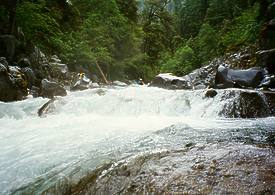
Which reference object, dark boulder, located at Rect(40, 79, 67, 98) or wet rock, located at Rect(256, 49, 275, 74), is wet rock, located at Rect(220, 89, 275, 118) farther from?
dark boulder, located at Rect(40, 79, 67, 98)

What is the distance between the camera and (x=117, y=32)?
2581 cm

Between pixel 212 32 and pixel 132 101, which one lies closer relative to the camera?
pixel 132 101

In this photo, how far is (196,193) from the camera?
2531 mm

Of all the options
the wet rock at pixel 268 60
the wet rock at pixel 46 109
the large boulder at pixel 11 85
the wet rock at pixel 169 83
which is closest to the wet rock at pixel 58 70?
the wet rock at pixel 169 83

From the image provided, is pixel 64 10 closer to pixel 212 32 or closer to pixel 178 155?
pixel 212 32

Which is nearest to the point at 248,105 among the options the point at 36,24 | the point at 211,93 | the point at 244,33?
the point at 211,93

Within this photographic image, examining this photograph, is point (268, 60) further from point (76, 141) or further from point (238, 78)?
point (76, 141)

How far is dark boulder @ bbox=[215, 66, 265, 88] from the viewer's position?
37.6 feet

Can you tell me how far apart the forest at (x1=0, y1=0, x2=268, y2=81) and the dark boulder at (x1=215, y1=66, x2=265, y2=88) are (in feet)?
15.9

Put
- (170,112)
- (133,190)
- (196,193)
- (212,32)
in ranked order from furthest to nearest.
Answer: (212,32)
(170,112)
(133,190)
(196,193)

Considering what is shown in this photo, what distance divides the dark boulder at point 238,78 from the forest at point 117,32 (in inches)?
191

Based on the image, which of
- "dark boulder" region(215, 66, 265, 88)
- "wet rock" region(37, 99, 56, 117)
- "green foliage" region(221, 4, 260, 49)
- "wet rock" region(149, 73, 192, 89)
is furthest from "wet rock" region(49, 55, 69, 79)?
"green foliage" region(221, 4, 260, 49)

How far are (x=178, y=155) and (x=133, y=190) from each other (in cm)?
69

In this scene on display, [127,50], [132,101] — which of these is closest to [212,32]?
[127,50]
